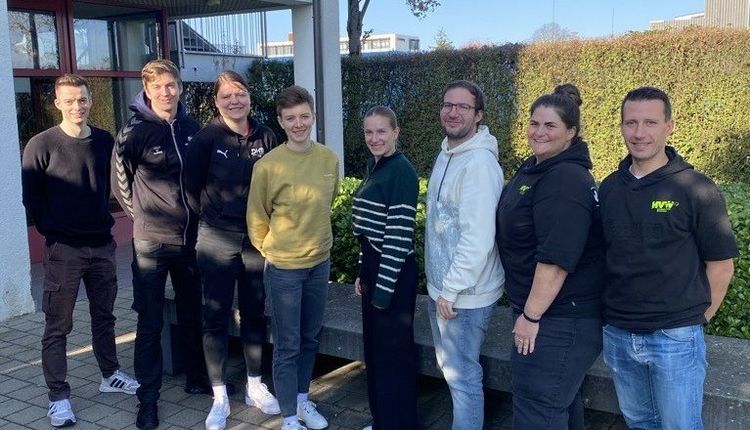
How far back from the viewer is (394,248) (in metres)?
3.33

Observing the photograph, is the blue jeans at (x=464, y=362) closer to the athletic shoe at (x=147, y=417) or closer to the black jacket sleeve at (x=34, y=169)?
the athletic shoe at (x=147, y=417)

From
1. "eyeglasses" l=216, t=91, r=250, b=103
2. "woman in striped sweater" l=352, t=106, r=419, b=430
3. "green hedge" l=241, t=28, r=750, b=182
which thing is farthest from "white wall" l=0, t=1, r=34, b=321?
"green hedge" l=241, t=28, r=750, b=182

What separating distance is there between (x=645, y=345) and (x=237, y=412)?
8.63 ft

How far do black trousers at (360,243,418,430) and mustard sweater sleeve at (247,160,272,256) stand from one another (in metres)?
0.58

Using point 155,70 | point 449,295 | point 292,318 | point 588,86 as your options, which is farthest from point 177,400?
point 588,86

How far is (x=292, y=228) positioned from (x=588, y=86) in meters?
7.75

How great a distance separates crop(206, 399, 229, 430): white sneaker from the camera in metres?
3.98

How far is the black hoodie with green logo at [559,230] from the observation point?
261cm

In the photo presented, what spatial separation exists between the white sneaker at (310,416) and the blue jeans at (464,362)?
99 centimetres

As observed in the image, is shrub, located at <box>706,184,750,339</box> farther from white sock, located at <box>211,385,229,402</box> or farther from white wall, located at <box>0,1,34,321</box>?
white wall, located at <box>0,1,34,321</box>

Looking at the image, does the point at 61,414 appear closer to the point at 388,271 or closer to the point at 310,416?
the point at 310,416

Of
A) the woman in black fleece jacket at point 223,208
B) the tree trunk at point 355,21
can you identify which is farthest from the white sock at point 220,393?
the tree trunk at point 355,21

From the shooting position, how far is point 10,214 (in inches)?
240

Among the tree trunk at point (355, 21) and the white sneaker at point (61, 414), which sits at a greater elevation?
the tree trunk at point (355, 21)
